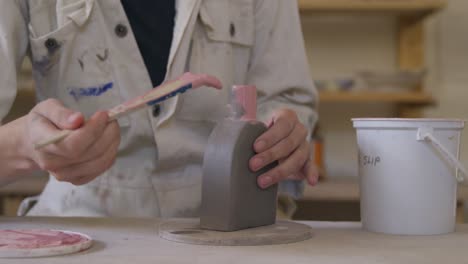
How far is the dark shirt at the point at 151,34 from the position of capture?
1144 mm

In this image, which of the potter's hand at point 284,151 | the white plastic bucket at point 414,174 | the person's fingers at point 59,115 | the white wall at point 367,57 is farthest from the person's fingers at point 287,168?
the white wall at point 367,57

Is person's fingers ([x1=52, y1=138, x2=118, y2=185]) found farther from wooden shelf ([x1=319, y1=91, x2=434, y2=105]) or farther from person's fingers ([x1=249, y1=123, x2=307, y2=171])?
wooden shelf ([x1=319, y1=91, x2=434, y2=105])

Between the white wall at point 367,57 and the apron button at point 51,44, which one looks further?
the white wall at point 367,57

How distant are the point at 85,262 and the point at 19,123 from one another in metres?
0.30

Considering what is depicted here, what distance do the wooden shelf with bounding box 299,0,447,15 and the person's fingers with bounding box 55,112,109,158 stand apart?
5.25ft

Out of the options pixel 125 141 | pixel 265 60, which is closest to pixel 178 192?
pixel 125 141

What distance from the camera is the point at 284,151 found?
902mm

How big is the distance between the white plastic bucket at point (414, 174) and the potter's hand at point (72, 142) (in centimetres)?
33

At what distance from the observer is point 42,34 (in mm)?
1102

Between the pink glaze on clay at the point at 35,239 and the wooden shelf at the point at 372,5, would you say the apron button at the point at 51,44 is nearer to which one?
the pink glaze on clay at the point at 35,239

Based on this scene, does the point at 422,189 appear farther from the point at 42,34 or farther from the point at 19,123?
the point at 42,34

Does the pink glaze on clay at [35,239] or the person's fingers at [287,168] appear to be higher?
the person's fingers at [287,168]

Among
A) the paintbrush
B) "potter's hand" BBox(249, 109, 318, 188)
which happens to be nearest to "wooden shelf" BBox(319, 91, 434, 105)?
"potter's hand" BBox(249, 109, 318, 188)

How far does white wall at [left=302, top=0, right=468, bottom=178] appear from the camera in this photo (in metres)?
2.48
